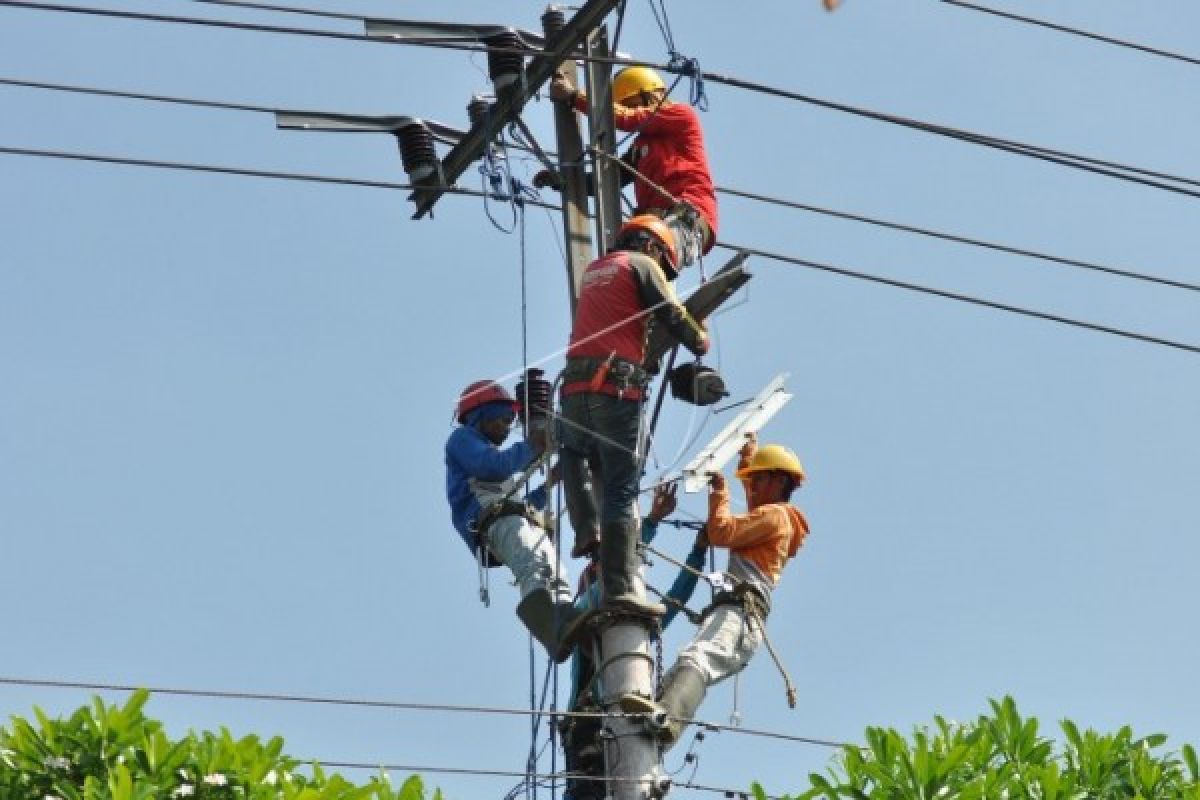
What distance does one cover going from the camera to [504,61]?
1625 cm

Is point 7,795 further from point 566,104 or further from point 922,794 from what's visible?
point 566,104

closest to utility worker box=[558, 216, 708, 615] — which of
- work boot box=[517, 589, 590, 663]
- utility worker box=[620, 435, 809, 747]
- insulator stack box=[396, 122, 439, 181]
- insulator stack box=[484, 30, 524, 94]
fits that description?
work boot box=[517, 589, 590, 663]

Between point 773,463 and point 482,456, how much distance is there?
5.03ft

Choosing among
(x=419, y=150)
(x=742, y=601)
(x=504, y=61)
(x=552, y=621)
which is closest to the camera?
(x=552, y=621)

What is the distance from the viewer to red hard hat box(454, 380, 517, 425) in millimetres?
17156

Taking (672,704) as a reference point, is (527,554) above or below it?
above

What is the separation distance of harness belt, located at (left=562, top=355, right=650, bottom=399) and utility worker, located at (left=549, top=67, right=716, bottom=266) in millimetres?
1152

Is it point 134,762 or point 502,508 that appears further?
point 502,508

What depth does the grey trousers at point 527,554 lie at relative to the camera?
1611 centimetres

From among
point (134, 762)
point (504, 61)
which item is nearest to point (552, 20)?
point (504, 61)

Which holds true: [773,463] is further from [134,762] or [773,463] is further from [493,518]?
[134,762]

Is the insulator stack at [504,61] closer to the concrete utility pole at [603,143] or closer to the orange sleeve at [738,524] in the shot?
the concrete utility pole at [603,143]

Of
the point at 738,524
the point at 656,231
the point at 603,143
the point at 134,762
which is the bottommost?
the point at 134,762

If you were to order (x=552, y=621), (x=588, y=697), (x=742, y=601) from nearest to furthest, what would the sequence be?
(x=588, y=697), (x=552, y=621), (x=742, y=601)
